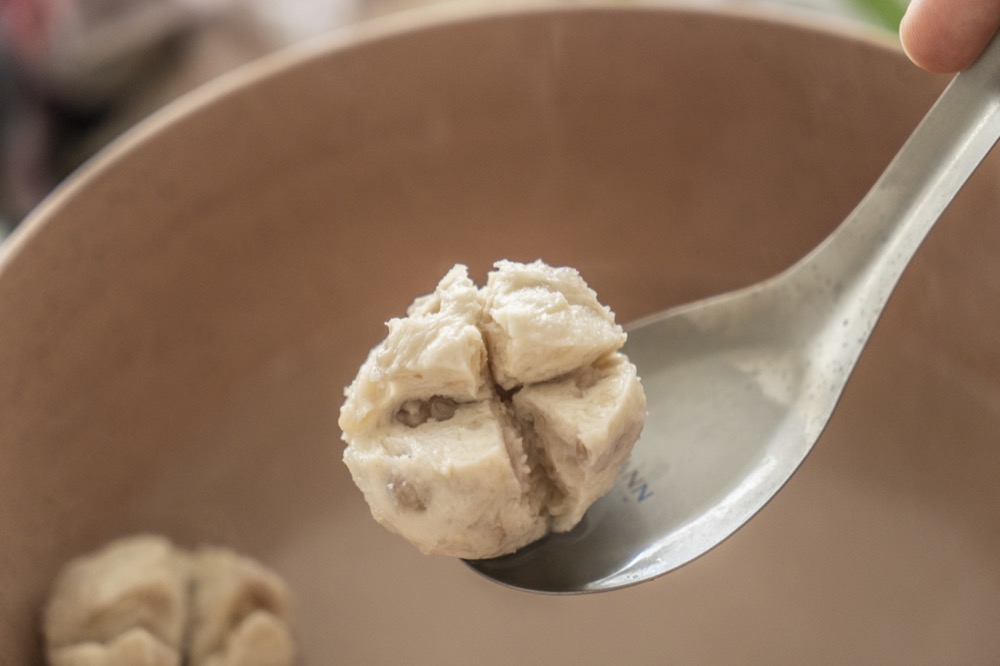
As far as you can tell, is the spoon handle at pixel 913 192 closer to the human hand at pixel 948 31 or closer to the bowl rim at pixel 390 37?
the human hand at pixel 948 31

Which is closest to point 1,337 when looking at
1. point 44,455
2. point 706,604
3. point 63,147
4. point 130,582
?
point 44,455

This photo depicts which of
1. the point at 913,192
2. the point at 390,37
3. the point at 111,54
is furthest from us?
the point at 111,54

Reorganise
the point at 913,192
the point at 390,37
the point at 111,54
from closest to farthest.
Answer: the point at 913,192 → the point at 390,37 → the point at 111,54

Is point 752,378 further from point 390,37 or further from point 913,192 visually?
point 390,37

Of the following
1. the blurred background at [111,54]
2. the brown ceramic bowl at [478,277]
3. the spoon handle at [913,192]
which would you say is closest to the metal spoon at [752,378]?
the spoon handle at [913,192]

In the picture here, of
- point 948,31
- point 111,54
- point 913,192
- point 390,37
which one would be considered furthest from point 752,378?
point 111,54

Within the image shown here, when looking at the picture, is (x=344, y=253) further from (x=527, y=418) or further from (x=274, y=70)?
(x=527, y=418)

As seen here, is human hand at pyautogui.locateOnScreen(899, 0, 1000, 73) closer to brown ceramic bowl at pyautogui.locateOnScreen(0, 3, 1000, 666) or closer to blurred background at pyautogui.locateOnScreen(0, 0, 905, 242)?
brown ceramic bowl at pyautogui.locateOnScreen(0, 3, 1000, 666)
